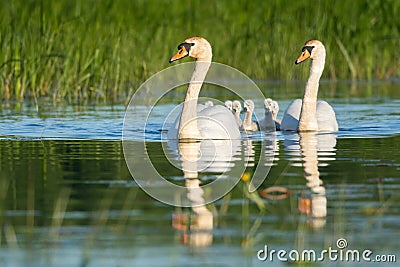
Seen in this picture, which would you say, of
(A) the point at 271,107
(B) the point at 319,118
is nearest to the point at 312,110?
(B) the point at 319,118

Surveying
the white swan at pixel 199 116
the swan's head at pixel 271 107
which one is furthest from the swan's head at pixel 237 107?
Result: the white swan at pixel 199 116

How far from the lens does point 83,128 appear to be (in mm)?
11969

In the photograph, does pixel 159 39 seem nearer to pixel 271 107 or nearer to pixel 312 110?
pixel 271 107

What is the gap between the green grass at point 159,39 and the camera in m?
14.9

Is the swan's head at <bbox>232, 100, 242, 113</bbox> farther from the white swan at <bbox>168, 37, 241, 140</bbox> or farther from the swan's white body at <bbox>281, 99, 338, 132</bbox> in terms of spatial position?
the white swan at <bbox>168, 37, 241, 140</bbox>

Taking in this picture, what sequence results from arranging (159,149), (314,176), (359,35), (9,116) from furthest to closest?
(359,35) → (9,116) → (159,149) → (314,176)

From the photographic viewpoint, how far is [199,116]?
36.7ft

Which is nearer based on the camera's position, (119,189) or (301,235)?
(301,235)

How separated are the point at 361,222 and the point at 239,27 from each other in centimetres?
1354

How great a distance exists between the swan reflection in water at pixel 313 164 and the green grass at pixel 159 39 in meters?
4.29

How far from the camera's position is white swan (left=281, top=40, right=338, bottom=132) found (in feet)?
40.7

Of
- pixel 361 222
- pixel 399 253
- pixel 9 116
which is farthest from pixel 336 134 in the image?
pixel 399 253

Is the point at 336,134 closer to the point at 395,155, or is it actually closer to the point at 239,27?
the point at 395,155

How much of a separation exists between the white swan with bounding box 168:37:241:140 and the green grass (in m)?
3.37
